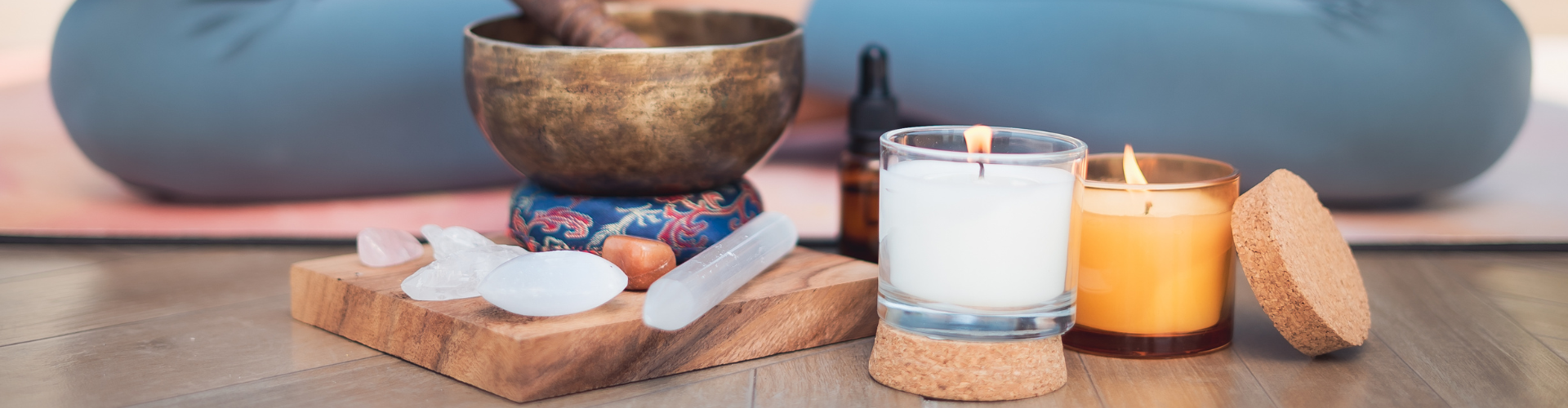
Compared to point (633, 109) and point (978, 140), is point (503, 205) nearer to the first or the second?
point (633, 109)

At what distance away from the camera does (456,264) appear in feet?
2.71

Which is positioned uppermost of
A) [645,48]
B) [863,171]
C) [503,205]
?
[645,48]

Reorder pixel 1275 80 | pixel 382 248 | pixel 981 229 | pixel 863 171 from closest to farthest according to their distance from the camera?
pixel 981 229
pixel 382 248
pixel 863 171
pixel 1275 80

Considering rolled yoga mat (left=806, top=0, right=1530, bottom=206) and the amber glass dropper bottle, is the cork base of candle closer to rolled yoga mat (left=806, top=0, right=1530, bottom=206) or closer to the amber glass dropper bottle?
the amber glass dropper bottle

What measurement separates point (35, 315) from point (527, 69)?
1.61ft

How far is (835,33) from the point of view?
5.05 feet

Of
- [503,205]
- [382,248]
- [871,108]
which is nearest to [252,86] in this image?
[503,205]

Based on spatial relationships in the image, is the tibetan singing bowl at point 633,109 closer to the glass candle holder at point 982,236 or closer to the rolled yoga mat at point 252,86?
the glass candle holder at point 982,236

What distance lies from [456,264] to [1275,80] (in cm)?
96

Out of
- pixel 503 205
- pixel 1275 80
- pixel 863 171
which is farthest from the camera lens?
pixel 503 205

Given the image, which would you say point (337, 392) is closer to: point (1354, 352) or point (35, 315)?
point (35, 315)

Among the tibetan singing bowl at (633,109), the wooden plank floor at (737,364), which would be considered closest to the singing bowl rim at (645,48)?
the tibetan singing bowl at (633,109)

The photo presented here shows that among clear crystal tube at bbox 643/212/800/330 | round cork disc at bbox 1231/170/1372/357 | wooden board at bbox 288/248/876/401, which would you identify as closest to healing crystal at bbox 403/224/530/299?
wooden board at bbox 288/248/876/401

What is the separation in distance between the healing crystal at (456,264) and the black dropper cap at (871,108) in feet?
1.19
